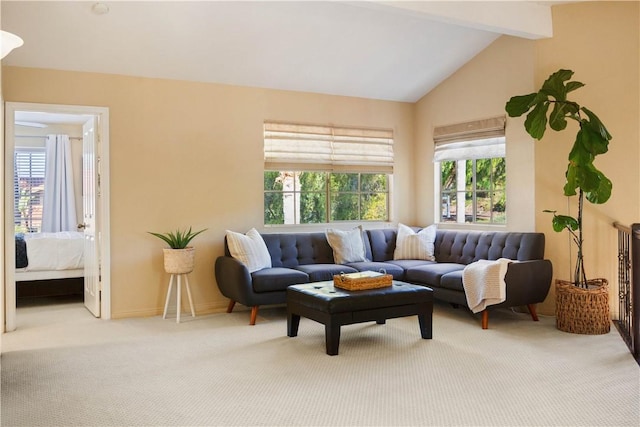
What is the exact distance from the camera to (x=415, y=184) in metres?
6.71

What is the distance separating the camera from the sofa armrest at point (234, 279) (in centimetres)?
477

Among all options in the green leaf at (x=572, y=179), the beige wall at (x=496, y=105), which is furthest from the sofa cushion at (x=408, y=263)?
the green leaf at (x=572, y=179)

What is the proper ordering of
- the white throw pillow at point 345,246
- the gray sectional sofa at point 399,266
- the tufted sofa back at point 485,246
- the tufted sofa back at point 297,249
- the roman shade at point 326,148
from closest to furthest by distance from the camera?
1. the gray sectional sofa at point 399,266
2. the tufted sofa back at point 485,246
3. the tufted sofa back at point 297,249
4. the white throw pillow at point 345,246
5. the roman shade at point 326,148

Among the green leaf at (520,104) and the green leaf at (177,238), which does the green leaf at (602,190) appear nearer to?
the green leaf at (520,104)

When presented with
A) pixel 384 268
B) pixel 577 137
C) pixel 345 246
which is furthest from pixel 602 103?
pixel 345 246

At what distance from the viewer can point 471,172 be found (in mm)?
6043

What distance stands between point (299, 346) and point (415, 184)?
326 centimetres

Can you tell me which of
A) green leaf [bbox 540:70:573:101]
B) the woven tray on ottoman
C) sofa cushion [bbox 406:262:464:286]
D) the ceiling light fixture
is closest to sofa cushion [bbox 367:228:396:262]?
sofa cushion [bbox 406:262:464:286]

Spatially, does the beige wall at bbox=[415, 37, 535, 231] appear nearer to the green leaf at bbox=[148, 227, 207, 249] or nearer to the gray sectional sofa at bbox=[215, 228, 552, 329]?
the gray sectional sofa at bbox=[215, 228, 552, 329]

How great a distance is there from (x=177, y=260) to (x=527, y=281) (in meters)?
3.14

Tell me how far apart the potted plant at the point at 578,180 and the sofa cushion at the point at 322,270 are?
193 cm

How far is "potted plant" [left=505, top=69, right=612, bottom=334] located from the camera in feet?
14.4

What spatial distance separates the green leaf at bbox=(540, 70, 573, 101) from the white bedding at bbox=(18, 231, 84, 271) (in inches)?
204

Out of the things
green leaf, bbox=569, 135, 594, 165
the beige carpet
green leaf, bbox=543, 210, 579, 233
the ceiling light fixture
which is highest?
the ceiling light fixture
